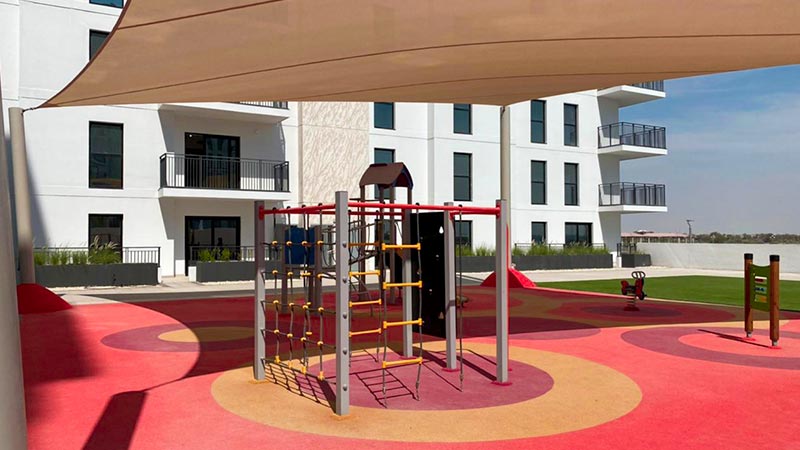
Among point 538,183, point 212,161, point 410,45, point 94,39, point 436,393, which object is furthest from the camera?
point 538,183

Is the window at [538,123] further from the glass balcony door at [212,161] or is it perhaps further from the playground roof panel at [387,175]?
the playground roof panel at [387,175]

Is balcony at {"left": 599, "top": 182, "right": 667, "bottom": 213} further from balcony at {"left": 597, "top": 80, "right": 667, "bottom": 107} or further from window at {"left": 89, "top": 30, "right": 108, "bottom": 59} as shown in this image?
window at {"left": 89, "top": 30, "right": 108, "bottom": 59}

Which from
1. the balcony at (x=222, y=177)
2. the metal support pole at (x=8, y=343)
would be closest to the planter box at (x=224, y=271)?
the balcony at (x=222, y=177)

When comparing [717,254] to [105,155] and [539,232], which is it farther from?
[105,155]

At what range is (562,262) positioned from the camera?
3100 cm

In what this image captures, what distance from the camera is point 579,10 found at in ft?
18.2

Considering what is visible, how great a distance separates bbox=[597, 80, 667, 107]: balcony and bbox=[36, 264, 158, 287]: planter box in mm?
24744

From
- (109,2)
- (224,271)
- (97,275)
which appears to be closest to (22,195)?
(97,275)

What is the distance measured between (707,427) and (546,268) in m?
25.3

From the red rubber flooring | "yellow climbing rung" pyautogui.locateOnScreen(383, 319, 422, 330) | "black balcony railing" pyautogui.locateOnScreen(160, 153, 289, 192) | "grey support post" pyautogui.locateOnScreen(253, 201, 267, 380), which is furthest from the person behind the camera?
"black balcony railing" pyautogui.locateOnScreen(160, 153, 289, 192)

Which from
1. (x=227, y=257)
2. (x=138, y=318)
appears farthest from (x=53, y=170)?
(x=138, y=318)

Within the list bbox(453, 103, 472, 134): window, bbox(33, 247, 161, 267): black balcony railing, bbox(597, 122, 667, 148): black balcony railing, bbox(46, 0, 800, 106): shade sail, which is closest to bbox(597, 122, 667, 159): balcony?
bbox(597, 122, 667, 148): black balcony railing

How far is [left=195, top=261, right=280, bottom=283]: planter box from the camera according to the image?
72.7 feet

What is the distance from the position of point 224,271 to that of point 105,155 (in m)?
5.96
